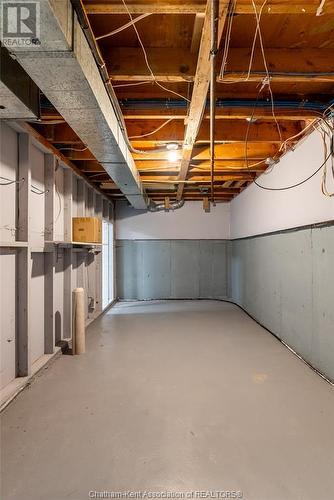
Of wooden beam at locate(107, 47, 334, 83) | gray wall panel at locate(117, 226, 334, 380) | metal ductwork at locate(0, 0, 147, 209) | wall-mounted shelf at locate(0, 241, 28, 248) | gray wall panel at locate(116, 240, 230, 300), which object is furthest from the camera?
gray wall panel at locate(116, 240, 230, 300)

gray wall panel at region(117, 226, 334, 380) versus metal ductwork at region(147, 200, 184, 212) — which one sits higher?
metal ductwork at region(147, 200, 184, 212)

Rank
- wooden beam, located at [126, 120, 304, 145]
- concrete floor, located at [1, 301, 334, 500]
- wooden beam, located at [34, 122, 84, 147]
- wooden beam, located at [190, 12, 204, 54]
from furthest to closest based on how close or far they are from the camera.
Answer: wooden beam, located at [126, 120, 304, 145]
wooden beam, located at [34, 122, 84, 147]
wooden beam, located at [190, 12, 204, 54]
concrete floor, located at [1, 301, 334, 500]

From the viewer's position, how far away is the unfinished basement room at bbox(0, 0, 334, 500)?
1335mm

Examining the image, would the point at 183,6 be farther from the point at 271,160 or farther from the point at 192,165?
the point at 192,165

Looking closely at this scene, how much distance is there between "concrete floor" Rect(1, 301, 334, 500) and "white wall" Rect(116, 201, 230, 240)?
3360 mm

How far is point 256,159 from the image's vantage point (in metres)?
3.46

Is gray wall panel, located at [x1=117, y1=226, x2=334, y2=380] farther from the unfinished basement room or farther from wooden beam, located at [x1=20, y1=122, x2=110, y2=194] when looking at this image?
wooden beam, located at [x1=20, y1=122, x2=110, y2=194]

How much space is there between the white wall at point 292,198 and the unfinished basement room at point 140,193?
0.02 m

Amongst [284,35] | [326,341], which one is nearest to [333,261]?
[326,341]

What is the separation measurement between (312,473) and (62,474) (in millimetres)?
1196

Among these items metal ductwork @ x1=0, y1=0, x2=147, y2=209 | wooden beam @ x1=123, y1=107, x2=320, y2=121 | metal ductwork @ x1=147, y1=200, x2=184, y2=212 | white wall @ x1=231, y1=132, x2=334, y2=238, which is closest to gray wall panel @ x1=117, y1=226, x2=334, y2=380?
white wall @ x1=231, y1=132, x2=334, y2=238

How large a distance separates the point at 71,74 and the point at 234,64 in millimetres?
1032

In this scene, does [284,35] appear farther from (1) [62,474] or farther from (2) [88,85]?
(1) [62,474]

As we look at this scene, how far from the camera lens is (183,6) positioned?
4.36 ft
